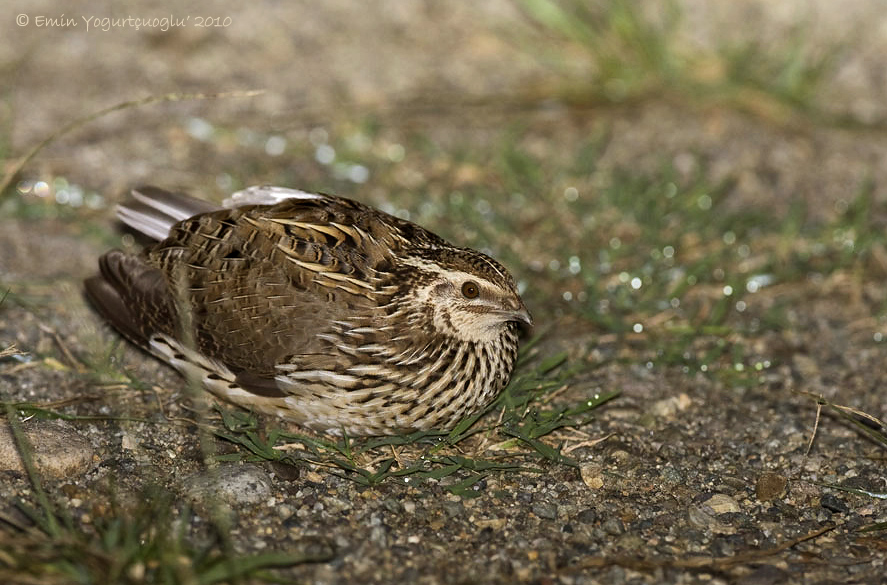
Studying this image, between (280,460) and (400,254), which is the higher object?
(400,254)

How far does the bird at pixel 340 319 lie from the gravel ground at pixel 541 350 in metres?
0.30

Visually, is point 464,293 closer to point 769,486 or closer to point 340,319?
point 340,319

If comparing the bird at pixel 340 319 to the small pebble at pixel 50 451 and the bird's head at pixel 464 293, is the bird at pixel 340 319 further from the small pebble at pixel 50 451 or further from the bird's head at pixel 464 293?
the small pebble at pixel 50 451

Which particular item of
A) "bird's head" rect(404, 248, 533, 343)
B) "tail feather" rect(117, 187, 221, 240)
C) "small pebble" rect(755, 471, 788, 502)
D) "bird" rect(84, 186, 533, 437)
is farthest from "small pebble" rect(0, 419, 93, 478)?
"small pebble" rect(755, 471, 788, 502)

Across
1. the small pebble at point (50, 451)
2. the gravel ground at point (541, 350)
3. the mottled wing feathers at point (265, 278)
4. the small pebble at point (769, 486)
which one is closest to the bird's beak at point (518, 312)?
the mottled wing feathers at point (265, 278)

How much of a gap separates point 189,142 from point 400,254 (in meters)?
3.25

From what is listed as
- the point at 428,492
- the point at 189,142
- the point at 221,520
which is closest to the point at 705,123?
the point at 189,142

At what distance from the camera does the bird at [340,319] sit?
180 inches

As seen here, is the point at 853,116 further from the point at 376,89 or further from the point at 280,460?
the point at 280,460

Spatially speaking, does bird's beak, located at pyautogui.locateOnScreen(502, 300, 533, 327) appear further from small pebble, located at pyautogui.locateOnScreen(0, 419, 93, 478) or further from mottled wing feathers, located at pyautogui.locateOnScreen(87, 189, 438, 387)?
small pebble, located at pyautogui.locateOnScreen(0, 419, 93, 478)

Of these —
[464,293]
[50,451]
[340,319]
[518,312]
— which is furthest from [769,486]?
[50,451]

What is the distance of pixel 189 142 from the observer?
7426mm

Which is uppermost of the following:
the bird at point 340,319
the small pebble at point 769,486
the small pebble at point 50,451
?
the bird at point 340,319

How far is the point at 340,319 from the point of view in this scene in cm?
459
